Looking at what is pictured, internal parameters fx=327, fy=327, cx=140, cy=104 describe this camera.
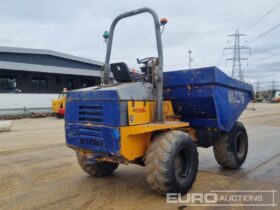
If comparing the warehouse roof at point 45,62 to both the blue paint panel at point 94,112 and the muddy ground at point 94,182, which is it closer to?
the muddy ground at point 94,182

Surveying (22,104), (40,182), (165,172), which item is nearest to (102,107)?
(165,172)

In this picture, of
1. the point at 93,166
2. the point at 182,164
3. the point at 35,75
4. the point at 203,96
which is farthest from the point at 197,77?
the point at 35,75

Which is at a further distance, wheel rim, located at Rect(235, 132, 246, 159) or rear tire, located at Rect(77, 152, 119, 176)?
wheel rim, located at Rect(235, 132, 246, 159)

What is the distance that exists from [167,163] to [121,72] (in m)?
1.61

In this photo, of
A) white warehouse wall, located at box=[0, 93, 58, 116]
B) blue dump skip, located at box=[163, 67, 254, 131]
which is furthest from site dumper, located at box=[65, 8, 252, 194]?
white warehouse wall, located at box=[0, 93, 58, 116]

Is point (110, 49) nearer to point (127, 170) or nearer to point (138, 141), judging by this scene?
point (138, 141)

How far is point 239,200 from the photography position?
4.74 meters

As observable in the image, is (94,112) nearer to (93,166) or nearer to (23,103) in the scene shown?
(93,166)

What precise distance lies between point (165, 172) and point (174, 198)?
1.60ft

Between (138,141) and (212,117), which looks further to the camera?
(212,117)

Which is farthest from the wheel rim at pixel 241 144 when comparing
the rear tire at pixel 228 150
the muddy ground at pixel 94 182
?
the muddy ground at pixel 94 182

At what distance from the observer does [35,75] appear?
28.7m

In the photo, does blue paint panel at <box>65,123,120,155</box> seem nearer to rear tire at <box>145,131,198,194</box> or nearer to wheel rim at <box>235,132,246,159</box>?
rear tire at <box>145,131,198,194</box>

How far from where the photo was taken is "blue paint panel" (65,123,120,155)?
4.45m
